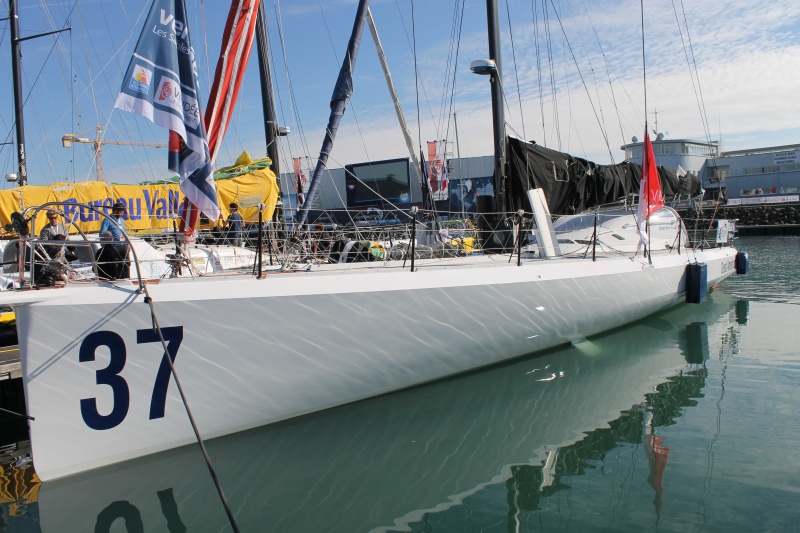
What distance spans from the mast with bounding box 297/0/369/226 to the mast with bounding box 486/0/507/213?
2.19 metres

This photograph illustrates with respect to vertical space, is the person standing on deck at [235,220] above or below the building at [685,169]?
below

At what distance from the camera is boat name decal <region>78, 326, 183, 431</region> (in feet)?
13.7

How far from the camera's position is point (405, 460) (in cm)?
452

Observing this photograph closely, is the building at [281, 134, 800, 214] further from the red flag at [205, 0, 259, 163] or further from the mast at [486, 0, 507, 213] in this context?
the red flag at [205, 0, 259, 163]

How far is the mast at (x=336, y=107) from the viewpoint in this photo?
25.1 ft

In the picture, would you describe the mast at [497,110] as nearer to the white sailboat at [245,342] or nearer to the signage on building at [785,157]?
the white sailboat at [245,342]

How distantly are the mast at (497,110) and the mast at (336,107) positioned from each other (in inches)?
86.4

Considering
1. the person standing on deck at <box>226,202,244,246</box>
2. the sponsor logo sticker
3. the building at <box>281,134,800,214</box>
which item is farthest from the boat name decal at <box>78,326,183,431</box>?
the building at <box>281,134,800,214</box>

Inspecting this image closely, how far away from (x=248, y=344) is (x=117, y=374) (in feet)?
3.19

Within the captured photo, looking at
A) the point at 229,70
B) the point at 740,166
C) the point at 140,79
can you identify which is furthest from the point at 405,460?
the point at 740,166

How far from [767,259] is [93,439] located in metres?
21.1

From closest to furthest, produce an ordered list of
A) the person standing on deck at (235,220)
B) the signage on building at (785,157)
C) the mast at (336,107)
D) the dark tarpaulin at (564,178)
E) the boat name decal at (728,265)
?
the person standing on deck at (235,220)
the mast at (336,107)
the dark tarpaulin at (564,178)
the boat name decal at (728,265)
the signage on building at (785,157)

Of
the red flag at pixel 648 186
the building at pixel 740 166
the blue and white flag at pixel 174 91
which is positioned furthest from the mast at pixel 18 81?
the building at pixel 740 166

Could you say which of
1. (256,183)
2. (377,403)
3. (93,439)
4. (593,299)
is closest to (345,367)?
(377,403)
